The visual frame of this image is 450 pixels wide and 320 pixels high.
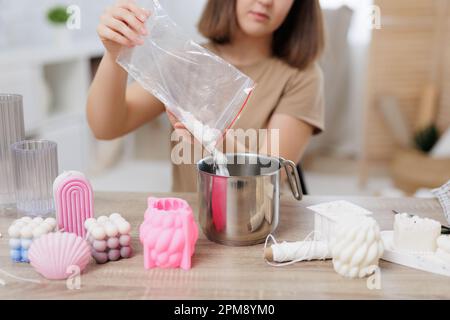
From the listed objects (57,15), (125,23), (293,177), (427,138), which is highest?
(57,15)

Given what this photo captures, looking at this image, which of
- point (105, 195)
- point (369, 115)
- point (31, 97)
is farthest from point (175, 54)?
point (369, 115)

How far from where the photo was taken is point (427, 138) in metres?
2.87

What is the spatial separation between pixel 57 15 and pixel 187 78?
2.18 meters

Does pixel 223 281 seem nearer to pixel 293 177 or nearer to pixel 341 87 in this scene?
pixel 293 177

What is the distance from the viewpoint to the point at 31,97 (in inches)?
98.9

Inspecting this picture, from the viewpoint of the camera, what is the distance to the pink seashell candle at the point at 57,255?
2.10 feet

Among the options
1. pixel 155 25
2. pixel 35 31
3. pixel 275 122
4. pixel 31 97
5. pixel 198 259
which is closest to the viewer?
pixel 198 259

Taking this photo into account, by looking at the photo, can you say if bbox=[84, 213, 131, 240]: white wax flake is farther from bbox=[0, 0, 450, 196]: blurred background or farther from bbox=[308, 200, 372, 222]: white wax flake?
bbox=[0, 0, 450, 196]: blurred background

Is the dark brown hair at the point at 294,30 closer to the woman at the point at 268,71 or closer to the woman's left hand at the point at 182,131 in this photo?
the woman at the point at 268,71

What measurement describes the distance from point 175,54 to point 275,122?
426mm

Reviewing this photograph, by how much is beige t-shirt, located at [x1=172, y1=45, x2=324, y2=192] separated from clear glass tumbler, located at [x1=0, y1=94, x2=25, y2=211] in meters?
0.49

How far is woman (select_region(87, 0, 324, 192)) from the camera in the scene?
3.90 ft

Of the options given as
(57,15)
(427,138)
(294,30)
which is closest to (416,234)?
(294,30)

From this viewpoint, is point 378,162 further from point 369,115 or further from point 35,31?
point 35,31
